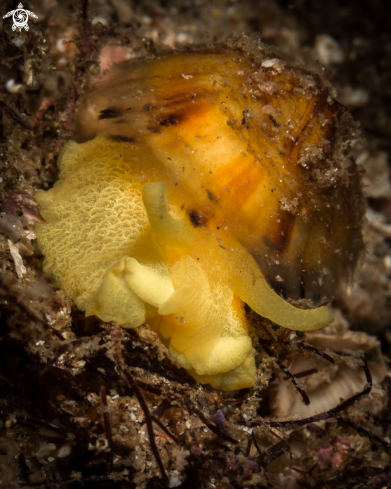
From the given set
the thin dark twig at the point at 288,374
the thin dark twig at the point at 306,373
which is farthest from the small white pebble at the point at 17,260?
the thin dark twig at the point at 306,373

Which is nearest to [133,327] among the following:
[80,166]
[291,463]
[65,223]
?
[65,223]

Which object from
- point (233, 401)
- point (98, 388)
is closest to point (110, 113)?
point (98, 388)

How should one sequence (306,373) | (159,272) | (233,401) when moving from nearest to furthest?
(159,272) < (233,401) < (306,373)

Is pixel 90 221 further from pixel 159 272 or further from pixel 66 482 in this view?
pixel 66 482

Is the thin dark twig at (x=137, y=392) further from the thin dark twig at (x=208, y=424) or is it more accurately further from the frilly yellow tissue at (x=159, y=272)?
the thin dark twig at (x=208, y=424)

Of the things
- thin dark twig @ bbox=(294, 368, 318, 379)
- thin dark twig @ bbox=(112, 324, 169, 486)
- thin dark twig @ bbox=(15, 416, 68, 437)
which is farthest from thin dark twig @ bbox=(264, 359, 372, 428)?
thin dark twig @ bbox=(15, 416, 68, 437)

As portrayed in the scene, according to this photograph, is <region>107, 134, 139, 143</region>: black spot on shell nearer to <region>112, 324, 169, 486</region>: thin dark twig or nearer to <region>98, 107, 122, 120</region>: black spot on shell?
<region>98, 107, 122, 120</region>: black spot on shell
